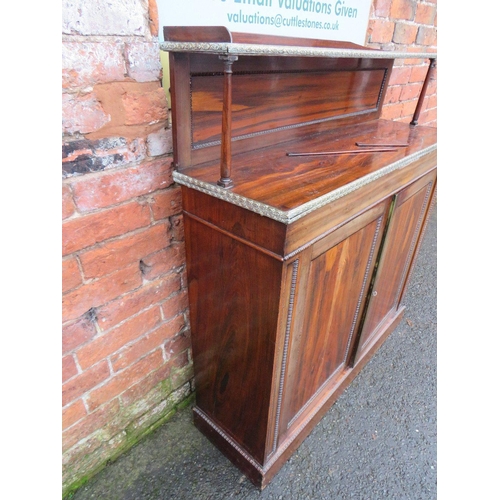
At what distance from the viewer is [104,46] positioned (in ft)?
2.60

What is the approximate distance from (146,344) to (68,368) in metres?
0.26

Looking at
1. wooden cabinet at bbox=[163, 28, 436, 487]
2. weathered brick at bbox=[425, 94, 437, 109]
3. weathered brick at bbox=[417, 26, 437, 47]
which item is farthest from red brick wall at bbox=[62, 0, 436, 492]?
weathered brick at bbox=[425, 94, 437, 109]

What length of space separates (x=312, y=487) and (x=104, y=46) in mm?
1451

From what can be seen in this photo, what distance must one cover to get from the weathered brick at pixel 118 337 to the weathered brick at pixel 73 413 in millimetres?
127

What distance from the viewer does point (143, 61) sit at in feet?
2.86

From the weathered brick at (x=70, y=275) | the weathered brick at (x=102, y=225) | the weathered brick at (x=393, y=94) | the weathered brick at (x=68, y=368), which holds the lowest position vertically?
the weathered brick at (x=68, y=368)

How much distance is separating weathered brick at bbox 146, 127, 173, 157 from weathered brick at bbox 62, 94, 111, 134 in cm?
13

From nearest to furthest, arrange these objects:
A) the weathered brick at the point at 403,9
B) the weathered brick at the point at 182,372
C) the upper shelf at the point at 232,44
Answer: the upper shelf at the point at 232,44
the weathered brick at the point at 182,372
the weathered brick at the point at 403,9

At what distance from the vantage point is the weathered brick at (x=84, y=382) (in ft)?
3.46

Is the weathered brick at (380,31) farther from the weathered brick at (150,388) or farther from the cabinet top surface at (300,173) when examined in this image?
the weathered brick at (150,388)

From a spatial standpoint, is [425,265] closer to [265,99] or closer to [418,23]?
[418,23]

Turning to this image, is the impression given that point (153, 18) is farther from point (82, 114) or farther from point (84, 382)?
point (84, 382)

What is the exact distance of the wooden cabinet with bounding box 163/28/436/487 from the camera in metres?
0.80

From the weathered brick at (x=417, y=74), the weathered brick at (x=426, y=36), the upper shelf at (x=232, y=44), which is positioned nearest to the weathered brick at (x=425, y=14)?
the weathered brick at (x=426, y=36)
